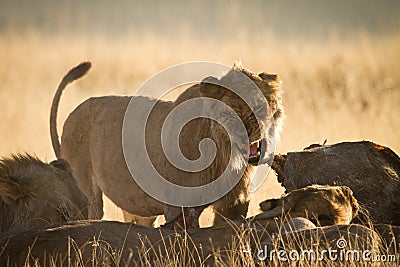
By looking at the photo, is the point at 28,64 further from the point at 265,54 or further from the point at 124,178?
Answer: the point at 124,178

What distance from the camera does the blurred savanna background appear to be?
13703 millimetres

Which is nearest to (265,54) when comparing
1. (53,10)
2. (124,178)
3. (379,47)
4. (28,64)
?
(379,47)

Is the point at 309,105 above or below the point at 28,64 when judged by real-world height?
below

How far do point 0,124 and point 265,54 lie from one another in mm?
Answer: 6531

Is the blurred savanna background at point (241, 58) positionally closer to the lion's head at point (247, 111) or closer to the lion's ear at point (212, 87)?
the lion's head at point (247, 111)

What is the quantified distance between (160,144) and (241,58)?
11.5m

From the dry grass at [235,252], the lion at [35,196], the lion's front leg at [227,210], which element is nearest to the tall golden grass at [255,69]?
the lion's front leg at [227,210]

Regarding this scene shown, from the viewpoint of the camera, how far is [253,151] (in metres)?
5.95

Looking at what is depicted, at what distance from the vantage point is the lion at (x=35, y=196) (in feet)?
18.5

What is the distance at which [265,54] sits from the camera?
19.1 meters

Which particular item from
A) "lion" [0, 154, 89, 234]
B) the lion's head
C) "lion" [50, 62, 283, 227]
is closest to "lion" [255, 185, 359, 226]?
"lion" [50, 62, 283, 227]

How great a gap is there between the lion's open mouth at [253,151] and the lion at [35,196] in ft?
3.77

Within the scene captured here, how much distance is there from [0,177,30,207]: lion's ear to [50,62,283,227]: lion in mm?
1181

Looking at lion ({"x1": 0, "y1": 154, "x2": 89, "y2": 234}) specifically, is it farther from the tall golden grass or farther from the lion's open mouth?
the tall golden grass
